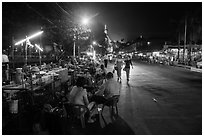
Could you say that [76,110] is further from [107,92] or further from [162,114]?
[162,114]

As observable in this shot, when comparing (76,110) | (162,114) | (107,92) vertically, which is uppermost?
(107,92)

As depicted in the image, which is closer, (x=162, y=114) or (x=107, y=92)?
(x=107, y=92)

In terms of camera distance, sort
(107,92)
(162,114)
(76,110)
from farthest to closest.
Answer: (162,114) → (107,92) → (76,110)

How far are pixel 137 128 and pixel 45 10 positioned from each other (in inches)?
368

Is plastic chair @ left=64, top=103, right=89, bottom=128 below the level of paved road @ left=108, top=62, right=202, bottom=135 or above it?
above

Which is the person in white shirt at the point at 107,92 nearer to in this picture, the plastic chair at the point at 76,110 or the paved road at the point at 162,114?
the paved road at the point at 162,114

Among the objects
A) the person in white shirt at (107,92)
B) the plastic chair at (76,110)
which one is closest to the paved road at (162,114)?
the person in white shirt at (107,92)

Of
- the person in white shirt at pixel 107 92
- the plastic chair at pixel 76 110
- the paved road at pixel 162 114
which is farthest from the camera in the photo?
the person in white shirt at pixel 107 92

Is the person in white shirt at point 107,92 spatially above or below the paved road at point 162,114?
above

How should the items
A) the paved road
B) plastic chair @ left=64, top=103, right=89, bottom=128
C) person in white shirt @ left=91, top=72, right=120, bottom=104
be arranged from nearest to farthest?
1. plastic chair @ left=64, top=103, right=89, bottom=128
2. the paved road
3. person in white shirt @ left=91, top=72, right=120, bottom=104

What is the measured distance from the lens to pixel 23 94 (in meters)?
6.42

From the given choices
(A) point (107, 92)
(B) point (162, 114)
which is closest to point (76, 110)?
(A) point (107, 92)

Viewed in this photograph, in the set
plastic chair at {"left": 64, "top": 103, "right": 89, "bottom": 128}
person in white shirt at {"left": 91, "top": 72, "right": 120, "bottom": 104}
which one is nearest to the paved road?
person in white shirt at {"left": 91, "top": 72, "right": 120, "bottom": 104}

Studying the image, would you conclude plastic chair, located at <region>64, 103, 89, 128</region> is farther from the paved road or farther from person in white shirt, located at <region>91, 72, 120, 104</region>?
the paved road
